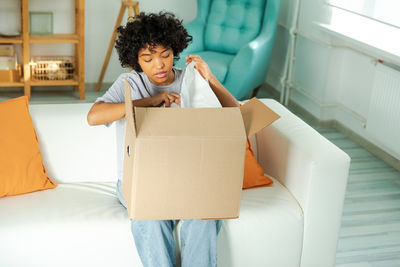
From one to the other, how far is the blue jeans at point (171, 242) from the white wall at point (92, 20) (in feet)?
9.31

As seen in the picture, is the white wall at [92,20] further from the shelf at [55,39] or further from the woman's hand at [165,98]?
the woman's hand at [165,98]

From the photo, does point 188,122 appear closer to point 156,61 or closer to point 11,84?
point 156,61

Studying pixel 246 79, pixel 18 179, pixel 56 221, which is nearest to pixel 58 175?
pixel 18 179

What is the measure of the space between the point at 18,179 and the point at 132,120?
2.18 feet

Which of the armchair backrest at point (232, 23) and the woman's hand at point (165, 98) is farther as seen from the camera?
the armchair backrest at point (232, 23)

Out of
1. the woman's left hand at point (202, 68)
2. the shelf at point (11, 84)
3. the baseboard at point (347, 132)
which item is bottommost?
the baseboard at point (347, 132)

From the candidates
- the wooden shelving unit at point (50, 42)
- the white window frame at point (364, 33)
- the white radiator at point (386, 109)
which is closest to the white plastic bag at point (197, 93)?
the white window frame at point (364, 33)

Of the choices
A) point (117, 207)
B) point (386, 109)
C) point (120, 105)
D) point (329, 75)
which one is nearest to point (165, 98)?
point (120, 105)

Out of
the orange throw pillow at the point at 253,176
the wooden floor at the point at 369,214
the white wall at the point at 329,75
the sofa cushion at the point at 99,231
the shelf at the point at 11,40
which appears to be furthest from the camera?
the shelf at the point at 11,40

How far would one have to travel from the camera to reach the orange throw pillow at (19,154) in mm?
1937

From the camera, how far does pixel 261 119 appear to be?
1658 millimetres

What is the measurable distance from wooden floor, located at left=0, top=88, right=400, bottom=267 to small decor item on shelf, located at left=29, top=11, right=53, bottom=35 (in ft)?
7.09

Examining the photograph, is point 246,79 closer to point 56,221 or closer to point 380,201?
point 380,201

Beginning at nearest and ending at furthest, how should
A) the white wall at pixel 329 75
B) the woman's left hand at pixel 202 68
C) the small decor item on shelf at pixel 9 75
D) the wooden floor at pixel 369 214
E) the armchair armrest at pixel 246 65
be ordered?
the woman's left hand at pixel 202 68 → the wooden floor at pixel 369 214 → the white wall at pixel 329 75 → the armchair armrest at pixel 246 65 → the small decor item on shelf at pixel 9 75
